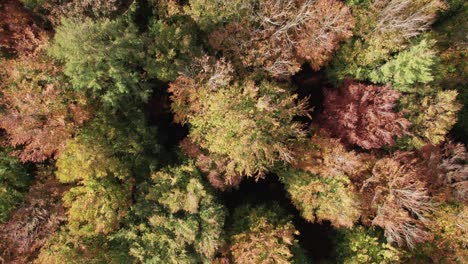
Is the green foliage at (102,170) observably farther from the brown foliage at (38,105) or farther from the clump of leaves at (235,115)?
the clump of leaves at (235,115)

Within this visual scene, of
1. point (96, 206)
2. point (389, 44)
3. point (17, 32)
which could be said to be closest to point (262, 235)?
point (96, 206)

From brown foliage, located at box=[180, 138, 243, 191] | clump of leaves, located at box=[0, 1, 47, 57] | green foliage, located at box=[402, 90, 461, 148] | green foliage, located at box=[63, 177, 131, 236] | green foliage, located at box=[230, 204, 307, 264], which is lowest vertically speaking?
green foliage, located at box=[63, 177, 131, 236]

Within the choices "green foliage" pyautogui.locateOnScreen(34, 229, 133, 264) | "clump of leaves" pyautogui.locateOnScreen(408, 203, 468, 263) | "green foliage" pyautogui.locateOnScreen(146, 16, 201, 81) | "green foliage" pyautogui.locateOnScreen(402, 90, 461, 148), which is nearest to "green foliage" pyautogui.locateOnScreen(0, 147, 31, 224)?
"green foliage" pyautogui.locateOnScreen(34, 229, 133, 264)

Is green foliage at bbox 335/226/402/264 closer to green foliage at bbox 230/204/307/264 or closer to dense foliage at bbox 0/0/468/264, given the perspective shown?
dense foliage at bbox 0/0/468/264

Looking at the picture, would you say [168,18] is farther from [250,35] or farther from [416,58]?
[416,58]

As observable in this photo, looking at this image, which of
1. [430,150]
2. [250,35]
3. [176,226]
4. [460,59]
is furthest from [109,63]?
[460,59]

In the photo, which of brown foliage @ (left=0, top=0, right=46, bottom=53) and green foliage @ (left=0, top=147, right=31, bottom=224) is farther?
green foliage @ (left=0, top=147, right=31, bottom=224)

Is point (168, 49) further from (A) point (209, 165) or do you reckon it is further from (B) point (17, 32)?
(B) point (17, 32)
